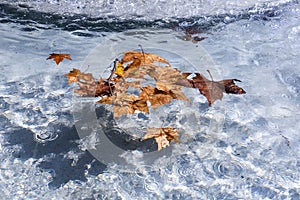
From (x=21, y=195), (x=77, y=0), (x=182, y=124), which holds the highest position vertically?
(x=77, y=0)

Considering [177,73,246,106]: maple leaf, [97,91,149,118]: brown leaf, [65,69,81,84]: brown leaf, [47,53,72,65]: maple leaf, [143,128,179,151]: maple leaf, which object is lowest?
[143,128,179,151]: maple leaf

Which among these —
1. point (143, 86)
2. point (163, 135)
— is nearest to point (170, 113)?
point (163, 135)

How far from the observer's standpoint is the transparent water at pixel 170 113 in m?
1.59

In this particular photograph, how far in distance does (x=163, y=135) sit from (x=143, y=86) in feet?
1.21

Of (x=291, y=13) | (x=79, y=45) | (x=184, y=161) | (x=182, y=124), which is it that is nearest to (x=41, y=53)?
(x=79, y=45)

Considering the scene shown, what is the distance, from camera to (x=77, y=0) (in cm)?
301

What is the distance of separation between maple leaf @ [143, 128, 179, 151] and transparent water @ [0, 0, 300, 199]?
4 centimetres

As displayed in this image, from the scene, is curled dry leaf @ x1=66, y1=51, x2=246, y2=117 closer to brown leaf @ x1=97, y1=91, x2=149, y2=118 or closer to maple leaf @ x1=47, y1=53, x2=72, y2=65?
brown leaf @ x1=97, y1=91, x2=149, y2=118

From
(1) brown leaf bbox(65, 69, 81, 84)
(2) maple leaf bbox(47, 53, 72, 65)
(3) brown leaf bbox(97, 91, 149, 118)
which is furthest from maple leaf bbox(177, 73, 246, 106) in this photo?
(2) maple leaf bbox(47, 53, 72, 65)

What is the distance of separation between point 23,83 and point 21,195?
29.3 inches

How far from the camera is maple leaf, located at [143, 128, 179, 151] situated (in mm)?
1795

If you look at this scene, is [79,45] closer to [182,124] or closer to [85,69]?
[85,69]

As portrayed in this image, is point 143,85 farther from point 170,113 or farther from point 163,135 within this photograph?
point 163,135

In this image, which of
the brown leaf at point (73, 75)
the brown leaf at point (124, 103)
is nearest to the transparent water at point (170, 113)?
the brown leaf at point (73, 75)
